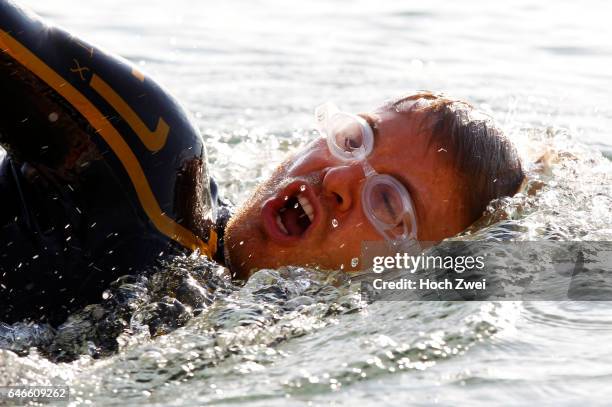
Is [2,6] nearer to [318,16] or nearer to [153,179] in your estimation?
[153,179]

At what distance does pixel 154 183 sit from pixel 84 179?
20 cm

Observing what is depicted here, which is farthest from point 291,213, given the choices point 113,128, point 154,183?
point 113,128

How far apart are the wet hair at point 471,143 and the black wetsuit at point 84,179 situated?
0.86 metres

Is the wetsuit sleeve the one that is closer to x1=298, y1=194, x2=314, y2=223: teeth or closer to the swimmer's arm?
the swimmer's arm

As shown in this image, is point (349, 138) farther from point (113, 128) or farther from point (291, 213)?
point (113, 128)

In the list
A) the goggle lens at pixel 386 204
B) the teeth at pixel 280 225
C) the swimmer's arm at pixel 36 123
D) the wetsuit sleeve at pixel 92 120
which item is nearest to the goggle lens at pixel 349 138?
the goggle lens at pixel 386 204

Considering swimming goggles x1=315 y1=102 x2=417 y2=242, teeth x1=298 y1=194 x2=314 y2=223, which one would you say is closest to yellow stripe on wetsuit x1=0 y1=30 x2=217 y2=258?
teeth x1=298 y1=194 x2=314 y2=223

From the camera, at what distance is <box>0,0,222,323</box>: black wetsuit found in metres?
2.93

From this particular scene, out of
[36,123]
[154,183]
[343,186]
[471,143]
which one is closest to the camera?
[36,123]

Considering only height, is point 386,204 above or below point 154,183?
below

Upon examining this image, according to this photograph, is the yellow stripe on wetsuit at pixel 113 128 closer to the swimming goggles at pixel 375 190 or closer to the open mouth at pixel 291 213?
the open mouth at pixel 291 213

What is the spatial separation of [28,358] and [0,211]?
48cm

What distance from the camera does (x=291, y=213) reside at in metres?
3.49

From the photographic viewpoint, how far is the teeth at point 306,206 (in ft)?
11.2
